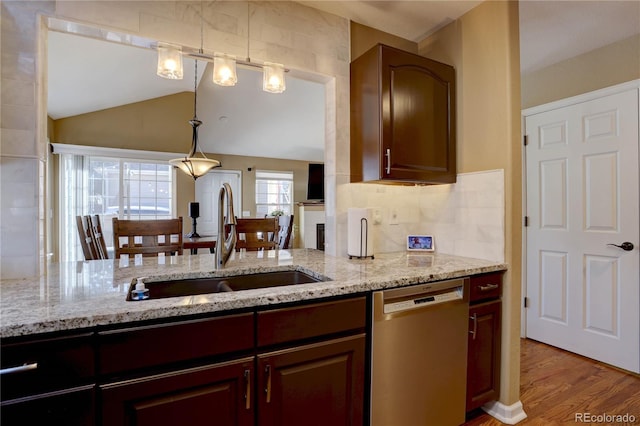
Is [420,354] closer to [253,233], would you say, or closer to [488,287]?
[488,287]

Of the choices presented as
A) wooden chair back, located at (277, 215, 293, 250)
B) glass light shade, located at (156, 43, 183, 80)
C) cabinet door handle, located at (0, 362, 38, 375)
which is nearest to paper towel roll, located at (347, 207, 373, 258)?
glass light shade, located at (156, 43, 183, 80)

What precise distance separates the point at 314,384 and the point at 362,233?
0.89 meters

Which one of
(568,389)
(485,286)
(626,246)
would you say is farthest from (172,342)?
(626,246)

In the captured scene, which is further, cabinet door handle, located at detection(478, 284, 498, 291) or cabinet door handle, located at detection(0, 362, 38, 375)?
cabinet door handle, located at detection(478, 284, 498, 291)

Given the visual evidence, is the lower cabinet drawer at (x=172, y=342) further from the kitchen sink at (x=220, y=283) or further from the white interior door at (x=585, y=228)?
the white interior door at (x=585, y=228)

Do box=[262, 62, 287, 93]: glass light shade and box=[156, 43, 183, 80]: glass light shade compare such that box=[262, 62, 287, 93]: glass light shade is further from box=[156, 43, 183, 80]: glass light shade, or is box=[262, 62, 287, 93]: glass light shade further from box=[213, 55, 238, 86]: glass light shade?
box=[156, 43, 183, 80]: glass light shade

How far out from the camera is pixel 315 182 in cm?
763

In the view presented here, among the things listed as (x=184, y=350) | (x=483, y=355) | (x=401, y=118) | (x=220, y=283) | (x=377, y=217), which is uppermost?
(x=401, y=118)

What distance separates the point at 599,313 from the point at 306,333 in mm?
2534

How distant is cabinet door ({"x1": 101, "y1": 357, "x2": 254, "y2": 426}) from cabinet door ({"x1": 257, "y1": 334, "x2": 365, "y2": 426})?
7cm

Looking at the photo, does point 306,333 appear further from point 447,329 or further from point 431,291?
point 447,329

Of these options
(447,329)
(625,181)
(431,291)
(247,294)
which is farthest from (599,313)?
(247,294)

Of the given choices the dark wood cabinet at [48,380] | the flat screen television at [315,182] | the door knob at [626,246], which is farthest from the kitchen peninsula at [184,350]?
the flat screen television at [315,182]

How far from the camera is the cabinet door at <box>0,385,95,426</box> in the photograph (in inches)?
32.6
